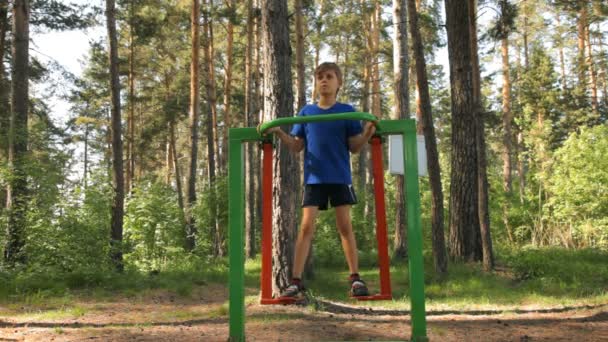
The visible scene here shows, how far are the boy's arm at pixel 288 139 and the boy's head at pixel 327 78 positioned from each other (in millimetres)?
382

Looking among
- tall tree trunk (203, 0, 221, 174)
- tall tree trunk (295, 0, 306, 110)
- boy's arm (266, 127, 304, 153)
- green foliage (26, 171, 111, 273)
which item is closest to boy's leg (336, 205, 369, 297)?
boy's arm (266, 127, 304, 153)

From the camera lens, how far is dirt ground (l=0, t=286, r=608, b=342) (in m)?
5.34

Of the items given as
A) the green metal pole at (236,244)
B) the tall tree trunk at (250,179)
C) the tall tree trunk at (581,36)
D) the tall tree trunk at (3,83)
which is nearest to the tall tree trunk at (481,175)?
the green metal pole at (236,244)

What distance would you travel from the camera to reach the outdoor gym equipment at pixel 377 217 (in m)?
3.52

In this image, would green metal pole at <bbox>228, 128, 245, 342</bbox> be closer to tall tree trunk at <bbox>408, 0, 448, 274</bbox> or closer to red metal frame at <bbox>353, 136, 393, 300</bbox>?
red metal frame at <bbox>353, 136, 393, 300</bbox>

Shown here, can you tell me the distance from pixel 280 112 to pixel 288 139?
3526mm

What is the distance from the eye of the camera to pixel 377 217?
11.7 feet

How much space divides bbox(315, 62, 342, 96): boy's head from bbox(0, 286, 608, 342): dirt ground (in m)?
2.65

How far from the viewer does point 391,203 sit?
57.8ft

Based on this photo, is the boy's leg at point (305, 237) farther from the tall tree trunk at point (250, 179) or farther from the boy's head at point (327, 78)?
the tall tree trunk at point (250, 179)

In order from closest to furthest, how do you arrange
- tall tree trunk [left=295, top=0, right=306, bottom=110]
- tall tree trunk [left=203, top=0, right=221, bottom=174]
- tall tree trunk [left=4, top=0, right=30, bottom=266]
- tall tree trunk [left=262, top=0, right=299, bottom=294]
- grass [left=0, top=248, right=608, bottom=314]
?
tall tree trunk [left=262, top=0, right=299, bottom=294]
grass [left=0, top=248, right=608, bottom=314]
tall tree trunk [left=4, top=0, right=30, bottom=266]
tall tree trunk [left=295, top=0, right=306, bottom=110]
tall tree trunk [left=203, top=0, right=221, bottom=174]

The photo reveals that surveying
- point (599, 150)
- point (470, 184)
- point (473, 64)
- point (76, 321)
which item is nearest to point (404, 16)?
point (473, 64)

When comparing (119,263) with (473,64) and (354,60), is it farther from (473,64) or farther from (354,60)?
(354,60)

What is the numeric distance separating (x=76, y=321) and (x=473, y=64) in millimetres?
8466
